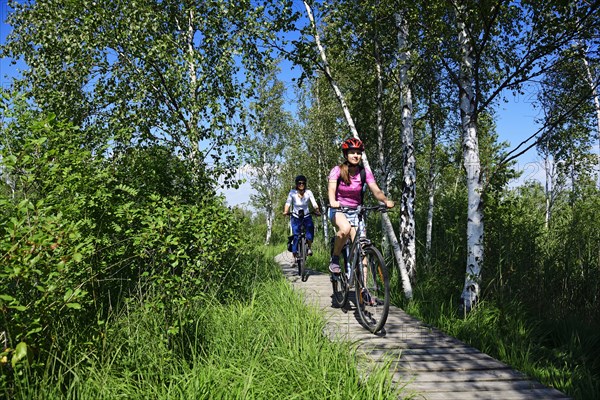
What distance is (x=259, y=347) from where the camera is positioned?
12.9ft

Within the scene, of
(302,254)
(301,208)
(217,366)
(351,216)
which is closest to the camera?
(217,366)

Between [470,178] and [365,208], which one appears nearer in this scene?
[365,208]

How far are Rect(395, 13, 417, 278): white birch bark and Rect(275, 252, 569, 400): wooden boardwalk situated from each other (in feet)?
8.98

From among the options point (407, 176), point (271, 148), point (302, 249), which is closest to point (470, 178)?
point (407, 176)

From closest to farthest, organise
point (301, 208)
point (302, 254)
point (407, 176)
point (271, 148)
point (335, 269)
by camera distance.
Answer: point (335, 269)
point (407, 176)
point (302, 254)
point (301, 208)
point (271, 148)

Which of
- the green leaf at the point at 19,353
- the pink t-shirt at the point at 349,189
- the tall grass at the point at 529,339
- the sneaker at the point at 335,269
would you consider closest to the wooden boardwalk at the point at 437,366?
the tall grass at the point at 529,339

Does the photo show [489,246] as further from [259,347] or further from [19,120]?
[19,120]

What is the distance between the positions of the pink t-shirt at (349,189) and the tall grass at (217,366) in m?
1.68

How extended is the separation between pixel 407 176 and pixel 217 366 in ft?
17.5

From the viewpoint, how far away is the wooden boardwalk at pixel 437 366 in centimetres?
308

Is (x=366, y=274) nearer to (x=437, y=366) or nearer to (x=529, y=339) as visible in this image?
(x=437, y=366)

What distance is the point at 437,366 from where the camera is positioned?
3592 millimetres

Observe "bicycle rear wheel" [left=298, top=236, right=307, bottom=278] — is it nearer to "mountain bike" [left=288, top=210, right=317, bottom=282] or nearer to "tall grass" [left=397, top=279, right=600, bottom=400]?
"mountain bike" [left=288, top=210, right=317, bottom=282]

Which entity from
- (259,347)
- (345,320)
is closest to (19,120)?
(259,347)
